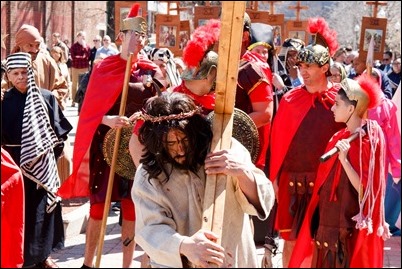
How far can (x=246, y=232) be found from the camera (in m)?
3.66

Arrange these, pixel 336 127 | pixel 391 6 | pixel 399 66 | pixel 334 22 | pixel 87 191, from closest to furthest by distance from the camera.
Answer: pixel 336 127
pixel 87 191
pixel 399 66
pixel 391 6
pixel 334 22

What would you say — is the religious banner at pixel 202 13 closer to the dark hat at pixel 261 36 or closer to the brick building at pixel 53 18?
the dark hat at pixel 261 36

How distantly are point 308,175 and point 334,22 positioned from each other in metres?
54.0

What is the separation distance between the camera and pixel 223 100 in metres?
3.49

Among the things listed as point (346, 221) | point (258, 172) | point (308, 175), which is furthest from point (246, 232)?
point (308, 175)

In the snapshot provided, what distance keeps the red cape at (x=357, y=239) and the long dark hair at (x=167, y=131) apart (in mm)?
1746

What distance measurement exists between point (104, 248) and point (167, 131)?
3.98 m

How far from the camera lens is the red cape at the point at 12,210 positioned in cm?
422

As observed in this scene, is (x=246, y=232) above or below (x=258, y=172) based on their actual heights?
below

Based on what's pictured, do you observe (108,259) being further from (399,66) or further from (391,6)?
(391,6)

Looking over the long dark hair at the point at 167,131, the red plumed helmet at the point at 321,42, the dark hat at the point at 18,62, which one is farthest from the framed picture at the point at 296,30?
the long dark hair at the point at 167,131

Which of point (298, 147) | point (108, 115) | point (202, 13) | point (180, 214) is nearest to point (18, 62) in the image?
point (108, 115)

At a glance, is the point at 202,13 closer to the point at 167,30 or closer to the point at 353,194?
the point at 167,30

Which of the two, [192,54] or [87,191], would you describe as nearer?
[192,54]
